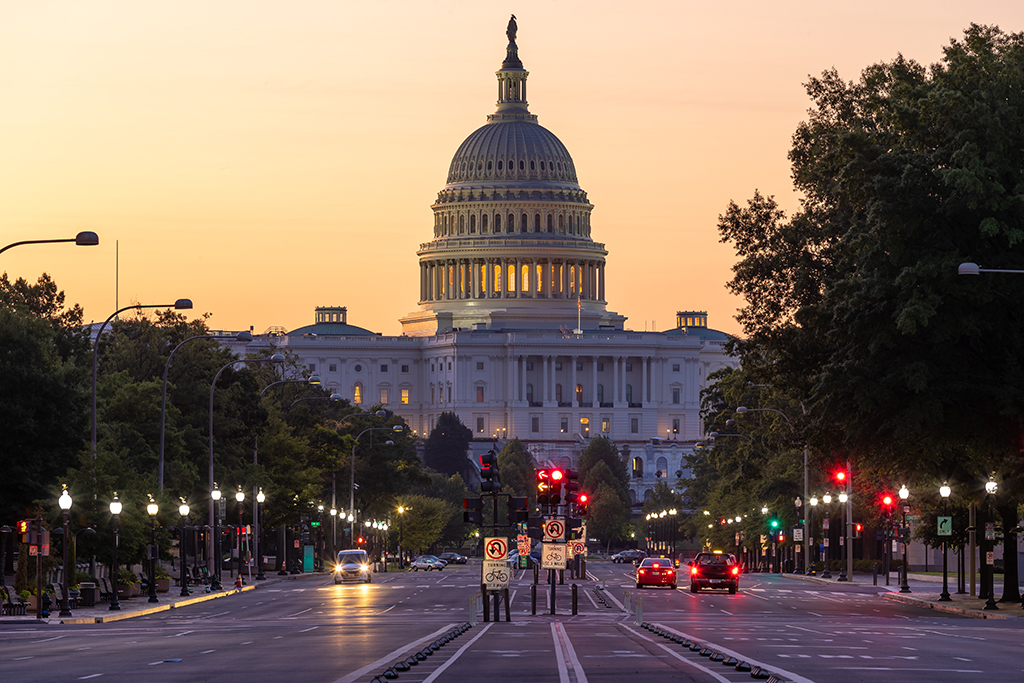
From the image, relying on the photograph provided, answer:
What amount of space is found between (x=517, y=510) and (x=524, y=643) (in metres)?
10.7

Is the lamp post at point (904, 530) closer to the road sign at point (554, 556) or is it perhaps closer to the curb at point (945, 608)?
the curb at point (945, 608)

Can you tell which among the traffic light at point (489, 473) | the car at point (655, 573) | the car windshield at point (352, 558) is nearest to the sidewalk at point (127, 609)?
the car windshield at point (352, 558)

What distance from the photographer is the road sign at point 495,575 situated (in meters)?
45.3

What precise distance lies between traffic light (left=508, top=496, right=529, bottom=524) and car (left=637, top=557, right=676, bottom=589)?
107ft

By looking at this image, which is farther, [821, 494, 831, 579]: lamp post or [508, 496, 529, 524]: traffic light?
[821, 494, 831, 579]: lamp post

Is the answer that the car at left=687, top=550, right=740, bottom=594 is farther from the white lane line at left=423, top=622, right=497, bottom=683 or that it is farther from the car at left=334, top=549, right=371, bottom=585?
the white lane line at left=423, top=622, right=497, bottom=683

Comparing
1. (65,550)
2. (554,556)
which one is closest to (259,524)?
(65,550)

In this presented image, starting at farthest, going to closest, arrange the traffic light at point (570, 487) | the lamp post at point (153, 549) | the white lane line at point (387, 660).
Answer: the lamp post at point (153, 549) < the traffic light at point (570, 487) < the white lane line at point (387, 660)

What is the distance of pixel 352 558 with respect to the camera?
92.6 m

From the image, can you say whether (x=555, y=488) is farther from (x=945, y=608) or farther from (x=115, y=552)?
(x=945, y=608)

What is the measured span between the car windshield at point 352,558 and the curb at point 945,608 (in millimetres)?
31031

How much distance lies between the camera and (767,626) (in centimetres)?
4528

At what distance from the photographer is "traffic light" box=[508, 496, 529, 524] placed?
4585 centimetres

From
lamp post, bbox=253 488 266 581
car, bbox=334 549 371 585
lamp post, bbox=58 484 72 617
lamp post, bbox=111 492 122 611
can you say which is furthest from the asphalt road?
lamp post, bbox=253 488 266 581
